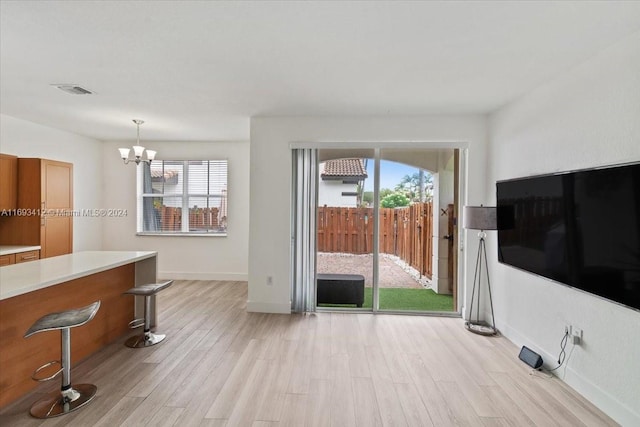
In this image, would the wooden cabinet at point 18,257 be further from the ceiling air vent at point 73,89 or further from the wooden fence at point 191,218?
the ceiling air vent at point 73,89

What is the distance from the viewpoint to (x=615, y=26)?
6.51 feet

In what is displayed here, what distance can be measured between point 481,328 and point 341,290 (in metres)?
1.75

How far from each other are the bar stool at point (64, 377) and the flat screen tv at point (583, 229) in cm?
355

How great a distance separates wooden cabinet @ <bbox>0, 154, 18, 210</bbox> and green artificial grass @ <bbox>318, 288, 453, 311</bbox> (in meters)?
4.33

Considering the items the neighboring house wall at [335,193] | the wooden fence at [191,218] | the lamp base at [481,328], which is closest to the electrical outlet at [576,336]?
the lamp base at [481,328]

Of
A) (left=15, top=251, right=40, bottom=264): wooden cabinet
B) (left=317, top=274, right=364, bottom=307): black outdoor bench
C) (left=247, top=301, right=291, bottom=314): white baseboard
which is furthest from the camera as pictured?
(left=317, top=274, right=364, bottom=307): black outdoor bench

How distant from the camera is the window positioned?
5.82m

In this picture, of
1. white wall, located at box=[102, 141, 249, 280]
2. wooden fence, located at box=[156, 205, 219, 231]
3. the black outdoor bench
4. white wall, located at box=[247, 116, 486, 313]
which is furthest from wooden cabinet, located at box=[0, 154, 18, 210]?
the black outdoor bench

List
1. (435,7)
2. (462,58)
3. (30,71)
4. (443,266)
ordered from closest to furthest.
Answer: (435,7) → (462,58) → (30,71) → (443,266)

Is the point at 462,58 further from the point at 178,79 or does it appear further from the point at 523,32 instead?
the point at 178,79

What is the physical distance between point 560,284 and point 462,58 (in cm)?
196

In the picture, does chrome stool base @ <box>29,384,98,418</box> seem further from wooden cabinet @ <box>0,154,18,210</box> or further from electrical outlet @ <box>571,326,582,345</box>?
electrical outlet @ <box>571,326,582,345</box>

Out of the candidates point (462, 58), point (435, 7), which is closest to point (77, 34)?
point (435, 7)

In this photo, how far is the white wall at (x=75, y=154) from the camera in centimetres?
425
